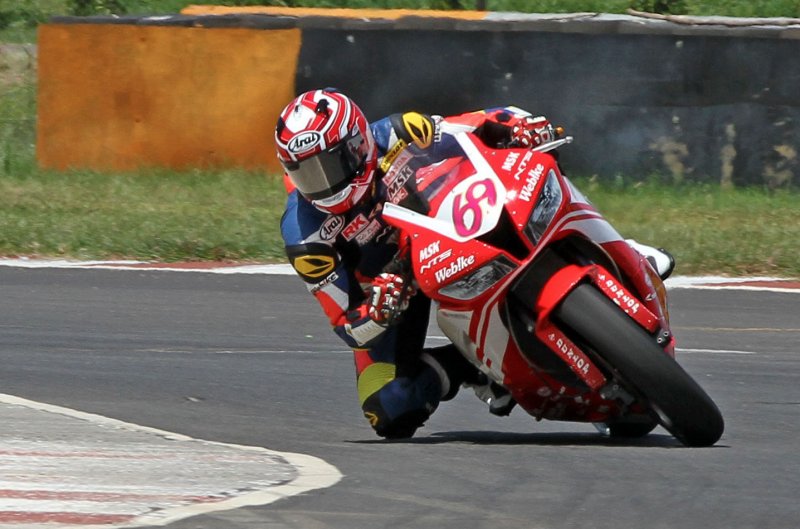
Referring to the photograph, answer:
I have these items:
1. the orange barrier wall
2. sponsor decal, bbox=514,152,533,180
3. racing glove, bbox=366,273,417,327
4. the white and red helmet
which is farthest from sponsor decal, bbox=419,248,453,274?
the orange barrier wall

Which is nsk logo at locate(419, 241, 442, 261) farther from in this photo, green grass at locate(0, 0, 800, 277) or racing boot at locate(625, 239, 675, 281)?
green grass at locate(0, 0, 800, 277)

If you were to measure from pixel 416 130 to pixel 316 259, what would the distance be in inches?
25.8

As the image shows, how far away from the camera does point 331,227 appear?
5.99 m

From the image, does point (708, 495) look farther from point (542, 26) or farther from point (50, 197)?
point (50, 197)

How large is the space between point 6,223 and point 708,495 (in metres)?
9.57

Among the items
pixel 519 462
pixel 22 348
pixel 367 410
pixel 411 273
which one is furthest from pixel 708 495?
pixel 22 348

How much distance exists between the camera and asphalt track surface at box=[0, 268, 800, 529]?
15.5 ft

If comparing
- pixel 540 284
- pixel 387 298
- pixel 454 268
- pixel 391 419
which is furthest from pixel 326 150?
pixel 391 419

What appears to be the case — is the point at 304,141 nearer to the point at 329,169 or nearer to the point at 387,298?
the point at 329,169

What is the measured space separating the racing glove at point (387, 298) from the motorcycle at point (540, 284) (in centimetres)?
14

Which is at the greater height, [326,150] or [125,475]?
[326,150]

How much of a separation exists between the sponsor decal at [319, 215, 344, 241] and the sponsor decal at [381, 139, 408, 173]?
10.8 inches

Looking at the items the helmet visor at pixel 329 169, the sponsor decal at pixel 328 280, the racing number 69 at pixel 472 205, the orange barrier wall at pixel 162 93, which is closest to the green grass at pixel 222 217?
the orange barrier wall at pixel 162 93

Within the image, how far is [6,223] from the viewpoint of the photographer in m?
13.4
